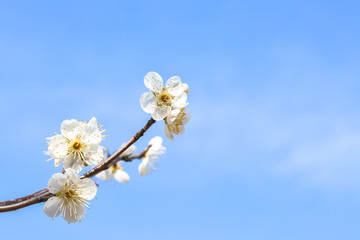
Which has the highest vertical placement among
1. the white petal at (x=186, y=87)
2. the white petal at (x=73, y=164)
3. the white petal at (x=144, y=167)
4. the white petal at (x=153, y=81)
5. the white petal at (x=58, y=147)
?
the white petal at (x=144, y=167)

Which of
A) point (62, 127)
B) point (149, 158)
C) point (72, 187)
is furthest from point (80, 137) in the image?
point (149, 158)

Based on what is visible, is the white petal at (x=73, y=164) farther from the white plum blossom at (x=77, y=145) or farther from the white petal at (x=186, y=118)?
the white petal at (x=186, y=118)

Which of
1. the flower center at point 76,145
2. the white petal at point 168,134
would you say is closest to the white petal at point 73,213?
the flower center at point 76,145

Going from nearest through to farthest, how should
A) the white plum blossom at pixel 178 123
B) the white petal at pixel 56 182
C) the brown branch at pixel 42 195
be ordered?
the brown branch at pixel 42 195 < the white petal at pixel 56 182 < the white plum blossom at pixel 178 123

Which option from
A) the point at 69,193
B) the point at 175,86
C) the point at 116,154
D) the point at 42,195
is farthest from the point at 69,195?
the point at 175,86

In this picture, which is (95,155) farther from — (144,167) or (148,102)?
(144,167)

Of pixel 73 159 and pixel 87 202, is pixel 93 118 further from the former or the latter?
pixel 87 202
